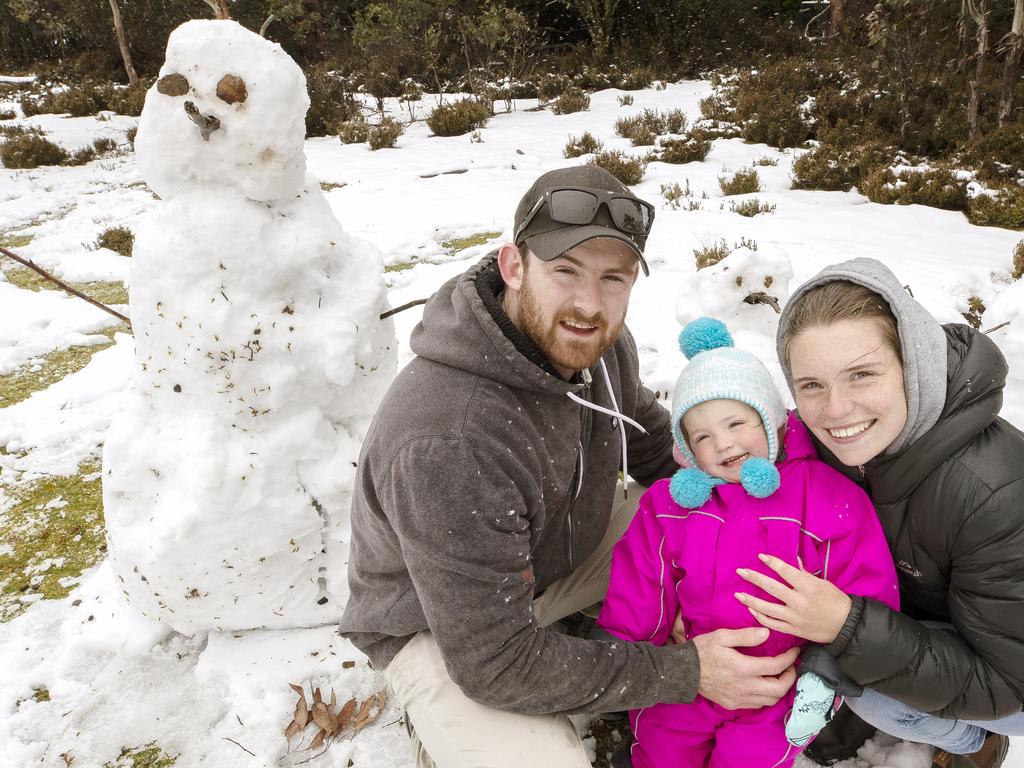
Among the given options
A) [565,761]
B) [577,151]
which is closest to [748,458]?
[565,761]

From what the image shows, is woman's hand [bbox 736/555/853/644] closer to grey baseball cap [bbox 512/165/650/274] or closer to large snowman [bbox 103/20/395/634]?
grey baseball cap [bbox 512/165/650/274]

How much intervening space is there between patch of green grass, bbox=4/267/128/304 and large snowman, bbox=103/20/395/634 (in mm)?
3894

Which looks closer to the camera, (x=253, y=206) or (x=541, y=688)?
(x=541, y=688)

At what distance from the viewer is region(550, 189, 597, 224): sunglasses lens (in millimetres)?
1646

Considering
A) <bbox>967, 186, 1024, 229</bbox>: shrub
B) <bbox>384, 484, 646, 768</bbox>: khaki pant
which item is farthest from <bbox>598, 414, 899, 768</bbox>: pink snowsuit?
<bbox>967, 186, 1024, 229</bbox>: shrub

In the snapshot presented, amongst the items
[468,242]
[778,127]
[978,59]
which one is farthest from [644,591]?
[978,59]

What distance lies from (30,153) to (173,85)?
35.7ft

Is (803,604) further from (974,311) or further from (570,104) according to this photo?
(570,104)

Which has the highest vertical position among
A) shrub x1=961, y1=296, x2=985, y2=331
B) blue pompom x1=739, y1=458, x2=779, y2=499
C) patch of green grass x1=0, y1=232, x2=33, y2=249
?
patch of green grass x1=0, y1=232, x2=33, y2=249

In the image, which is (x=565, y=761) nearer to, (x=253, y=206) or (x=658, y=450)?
(x=658, y=450)

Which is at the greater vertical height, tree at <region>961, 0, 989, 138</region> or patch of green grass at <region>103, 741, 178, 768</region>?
tree at <region>961, 0, 989, 138</region>

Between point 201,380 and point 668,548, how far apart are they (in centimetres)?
163

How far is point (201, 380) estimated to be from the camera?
6.53ft

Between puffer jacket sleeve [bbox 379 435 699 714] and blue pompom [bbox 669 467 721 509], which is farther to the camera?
blue pompom [bbox 669 467 721 509]
